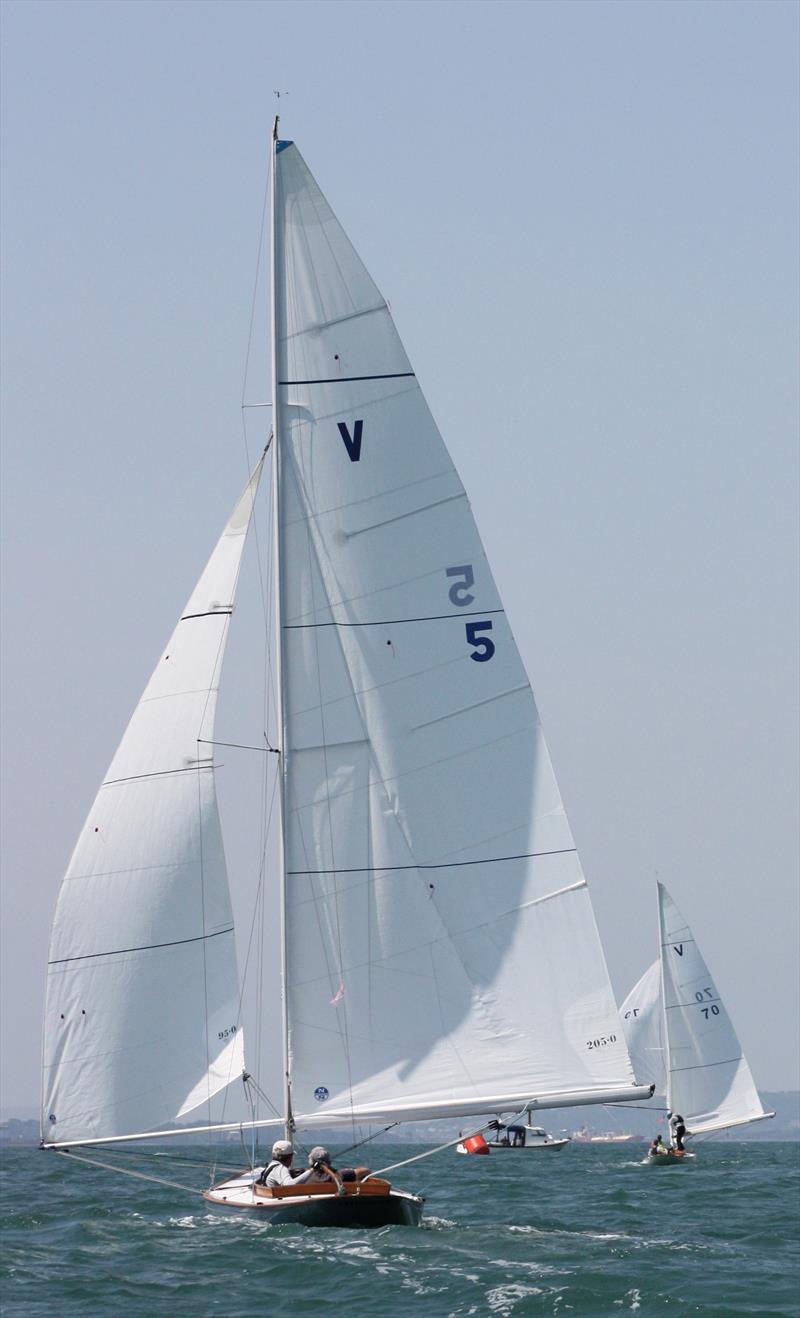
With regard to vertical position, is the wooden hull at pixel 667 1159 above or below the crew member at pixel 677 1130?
below

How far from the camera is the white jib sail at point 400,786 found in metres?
21.8

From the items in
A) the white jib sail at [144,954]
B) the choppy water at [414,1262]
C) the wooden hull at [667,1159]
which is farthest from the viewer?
the wooden hull at [667,1159]

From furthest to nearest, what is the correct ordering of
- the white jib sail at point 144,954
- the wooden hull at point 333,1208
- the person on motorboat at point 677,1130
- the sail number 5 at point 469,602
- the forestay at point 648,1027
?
the forestay at point 648,1027 → the person on motorboat at point 677,1130 → the sail number 5 at point 469,602 → the white jib sail at point 144,954 → the wooden hull at point 333,1208

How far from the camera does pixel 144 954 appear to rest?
849 inches

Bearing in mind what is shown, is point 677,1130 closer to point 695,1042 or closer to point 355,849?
point 695,1042

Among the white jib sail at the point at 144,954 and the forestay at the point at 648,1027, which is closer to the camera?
the white jib sail at the point at 144,954

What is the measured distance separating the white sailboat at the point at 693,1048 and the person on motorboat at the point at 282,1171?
3278 centimetres

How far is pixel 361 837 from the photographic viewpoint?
22.1 meters

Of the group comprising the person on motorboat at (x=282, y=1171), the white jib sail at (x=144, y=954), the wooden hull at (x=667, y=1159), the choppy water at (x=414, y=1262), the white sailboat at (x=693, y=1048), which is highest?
the white sailboat at (x=693, y=1048)

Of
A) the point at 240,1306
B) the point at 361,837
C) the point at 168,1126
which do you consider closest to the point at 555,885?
the point at 361,837

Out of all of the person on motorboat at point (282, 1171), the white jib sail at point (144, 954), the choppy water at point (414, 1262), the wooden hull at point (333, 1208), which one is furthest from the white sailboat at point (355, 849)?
the choppy water at point (414, 1262)

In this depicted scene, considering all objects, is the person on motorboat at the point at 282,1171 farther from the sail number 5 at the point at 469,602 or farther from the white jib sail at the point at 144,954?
the sail number 5 at the point at 469,602

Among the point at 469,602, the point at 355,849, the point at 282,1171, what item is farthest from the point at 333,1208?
the point at 469,602

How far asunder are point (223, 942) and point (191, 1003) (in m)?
0.85
